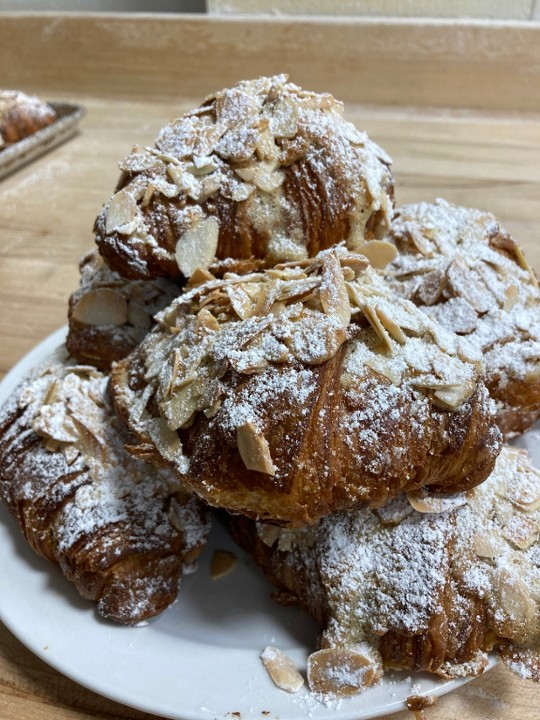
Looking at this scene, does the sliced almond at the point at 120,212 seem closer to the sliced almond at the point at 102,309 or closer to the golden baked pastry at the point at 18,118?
the sliced almond at the point at 102,309

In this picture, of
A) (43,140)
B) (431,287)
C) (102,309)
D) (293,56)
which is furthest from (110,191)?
(431,287)

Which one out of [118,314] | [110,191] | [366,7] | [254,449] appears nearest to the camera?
[254,449]

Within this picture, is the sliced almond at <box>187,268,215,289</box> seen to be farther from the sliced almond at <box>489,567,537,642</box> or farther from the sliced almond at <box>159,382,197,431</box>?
the sliced almond at <box>489,567,537,642</box>

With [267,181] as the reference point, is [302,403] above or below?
below

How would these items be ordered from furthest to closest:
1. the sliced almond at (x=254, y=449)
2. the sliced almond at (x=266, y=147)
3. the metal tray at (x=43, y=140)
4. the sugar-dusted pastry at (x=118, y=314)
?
the metal tray at (x=43, y=140)
the sugar-dusted pastry at (x=118, y=314)
the sliced almond at (x=266, y=147)
the sliced almond at (x=254, y=449)

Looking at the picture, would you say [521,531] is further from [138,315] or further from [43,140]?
[43,140]

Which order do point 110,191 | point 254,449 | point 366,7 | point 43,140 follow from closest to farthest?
point 254,449
point 110,191
point 43,140
point 366,7

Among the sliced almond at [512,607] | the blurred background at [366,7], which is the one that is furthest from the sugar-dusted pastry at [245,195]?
the blurred background at [366,7]
